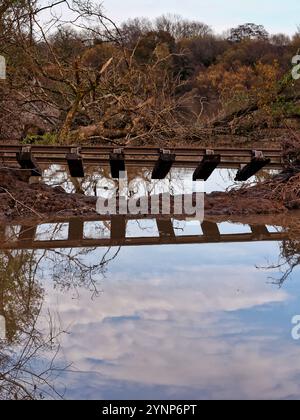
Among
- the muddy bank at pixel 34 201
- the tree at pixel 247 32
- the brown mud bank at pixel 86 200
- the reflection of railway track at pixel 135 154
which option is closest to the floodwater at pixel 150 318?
the muddy bank at pixel 34 201

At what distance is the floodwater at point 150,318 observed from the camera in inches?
132

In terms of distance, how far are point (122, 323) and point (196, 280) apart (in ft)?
4.01

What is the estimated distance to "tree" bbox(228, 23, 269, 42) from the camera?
4684cm

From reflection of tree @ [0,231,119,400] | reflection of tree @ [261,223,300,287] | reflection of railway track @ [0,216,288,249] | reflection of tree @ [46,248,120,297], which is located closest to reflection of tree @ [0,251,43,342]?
reflection of tree @ [0,231,119,400]

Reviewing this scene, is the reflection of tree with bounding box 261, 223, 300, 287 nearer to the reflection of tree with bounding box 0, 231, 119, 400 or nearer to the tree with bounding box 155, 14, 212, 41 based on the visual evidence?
the reflection of tree with bounding box 0, 231, 119, 400

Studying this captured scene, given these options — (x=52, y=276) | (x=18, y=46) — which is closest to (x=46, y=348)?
(x=52, y=276)

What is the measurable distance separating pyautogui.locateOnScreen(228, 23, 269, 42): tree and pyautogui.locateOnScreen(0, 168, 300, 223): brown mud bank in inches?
1520

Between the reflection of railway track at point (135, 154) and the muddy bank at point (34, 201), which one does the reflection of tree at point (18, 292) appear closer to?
the muddy bank at point (34, 201)

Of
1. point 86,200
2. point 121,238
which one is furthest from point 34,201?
point 121,238

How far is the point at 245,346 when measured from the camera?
3893mm

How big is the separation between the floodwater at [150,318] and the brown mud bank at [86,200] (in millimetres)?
1289

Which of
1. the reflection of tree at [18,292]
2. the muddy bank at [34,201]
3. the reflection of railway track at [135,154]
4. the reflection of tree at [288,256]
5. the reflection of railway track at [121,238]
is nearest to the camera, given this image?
the reflection of tree at [18,292]

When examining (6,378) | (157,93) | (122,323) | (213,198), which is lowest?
(6,378)

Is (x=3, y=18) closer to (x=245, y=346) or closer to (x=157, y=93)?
(x=157, y=93)
